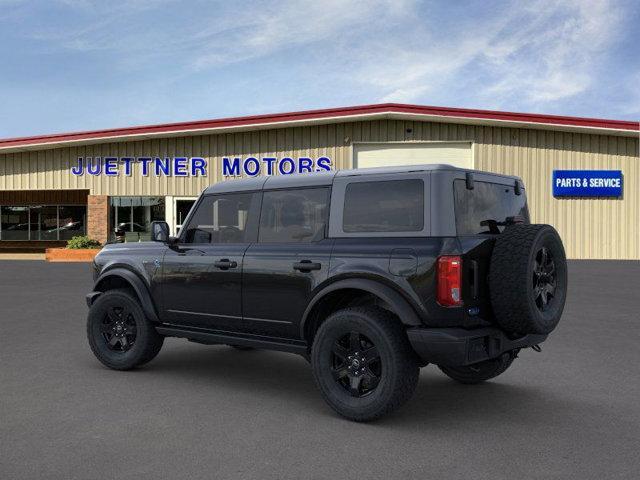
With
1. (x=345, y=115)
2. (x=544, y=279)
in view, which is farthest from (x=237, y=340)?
(x=345, y=115)

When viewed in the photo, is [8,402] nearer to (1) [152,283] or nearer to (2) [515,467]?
(1) [152,283]

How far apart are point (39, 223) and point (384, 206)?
107 feet

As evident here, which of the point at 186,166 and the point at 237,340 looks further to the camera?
the point at 186,166

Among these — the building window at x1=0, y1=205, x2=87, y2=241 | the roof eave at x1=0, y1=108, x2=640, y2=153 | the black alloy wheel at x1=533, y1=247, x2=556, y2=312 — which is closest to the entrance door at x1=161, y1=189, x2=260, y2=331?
the black alloy wheel at x1=533, y1=247, x2=556, y2=312

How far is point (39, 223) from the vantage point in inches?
1340

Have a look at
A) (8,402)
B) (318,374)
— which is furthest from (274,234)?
(8,402)

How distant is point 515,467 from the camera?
3910 millimetres

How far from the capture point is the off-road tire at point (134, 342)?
6.45 metres

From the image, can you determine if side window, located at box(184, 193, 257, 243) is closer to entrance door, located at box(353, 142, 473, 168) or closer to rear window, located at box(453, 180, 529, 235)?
rear window, located at box(453, 180, 529, 235)

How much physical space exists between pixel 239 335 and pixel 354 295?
120cm

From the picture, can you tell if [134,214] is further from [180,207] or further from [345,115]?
[345,115]

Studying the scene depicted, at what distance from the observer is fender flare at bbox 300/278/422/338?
15.2 ft

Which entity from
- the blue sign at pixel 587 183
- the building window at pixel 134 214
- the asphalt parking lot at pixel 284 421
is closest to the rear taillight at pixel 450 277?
the asphalt parking lot at pixel 284 421

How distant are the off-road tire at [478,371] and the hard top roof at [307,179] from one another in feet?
5.32
